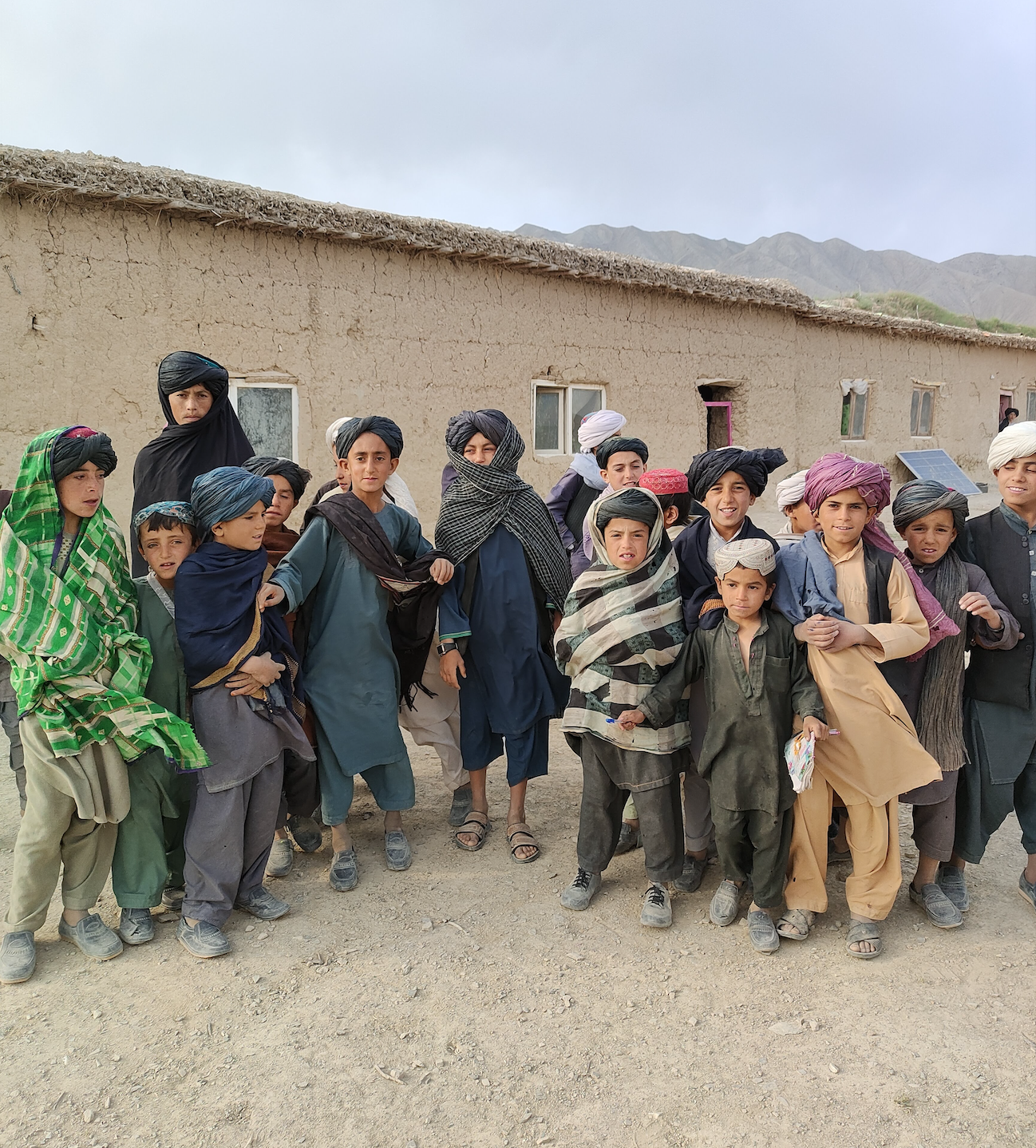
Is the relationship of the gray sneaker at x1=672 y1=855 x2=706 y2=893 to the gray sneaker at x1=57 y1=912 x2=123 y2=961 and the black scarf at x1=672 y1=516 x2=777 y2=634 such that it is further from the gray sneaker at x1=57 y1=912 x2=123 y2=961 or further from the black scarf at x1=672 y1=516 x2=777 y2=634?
the gray sneaker at x1=57 y1=912 x2=123 y2=961

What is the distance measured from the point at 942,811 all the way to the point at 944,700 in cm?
39

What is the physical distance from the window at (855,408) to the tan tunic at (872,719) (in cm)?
971

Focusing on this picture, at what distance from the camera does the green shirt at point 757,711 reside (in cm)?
253

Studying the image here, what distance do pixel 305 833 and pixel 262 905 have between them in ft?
1.71

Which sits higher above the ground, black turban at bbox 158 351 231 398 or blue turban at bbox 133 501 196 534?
black turban at bbox 158 351 231 398

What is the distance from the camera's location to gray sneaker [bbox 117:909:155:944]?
2557 mm

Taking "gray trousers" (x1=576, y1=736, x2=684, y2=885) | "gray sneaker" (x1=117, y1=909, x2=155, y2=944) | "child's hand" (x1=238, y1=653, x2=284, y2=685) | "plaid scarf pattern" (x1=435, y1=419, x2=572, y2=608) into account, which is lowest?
"gray sneaker" (x1=117, y1=909, x2=155, y2=944)

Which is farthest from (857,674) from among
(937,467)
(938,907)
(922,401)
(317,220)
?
(922,401)

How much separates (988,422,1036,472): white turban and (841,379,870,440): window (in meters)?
9.20

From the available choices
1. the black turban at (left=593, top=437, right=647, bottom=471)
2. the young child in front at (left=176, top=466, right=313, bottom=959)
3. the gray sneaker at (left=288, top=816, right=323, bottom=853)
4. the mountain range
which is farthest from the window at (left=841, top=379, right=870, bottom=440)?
the mountain range

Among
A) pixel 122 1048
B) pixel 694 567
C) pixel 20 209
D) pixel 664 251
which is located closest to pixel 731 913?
pixel 694 567

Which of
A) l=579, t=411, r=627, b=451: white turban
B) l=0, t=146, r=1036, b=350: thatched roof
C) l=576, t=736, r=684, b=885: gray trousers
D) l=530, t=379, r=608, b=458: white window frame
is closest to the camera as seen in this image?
l=576, t=736, r=684, b=885: gray trousers

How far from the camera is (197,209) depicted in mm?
5391

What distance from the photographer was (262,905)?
274cm
